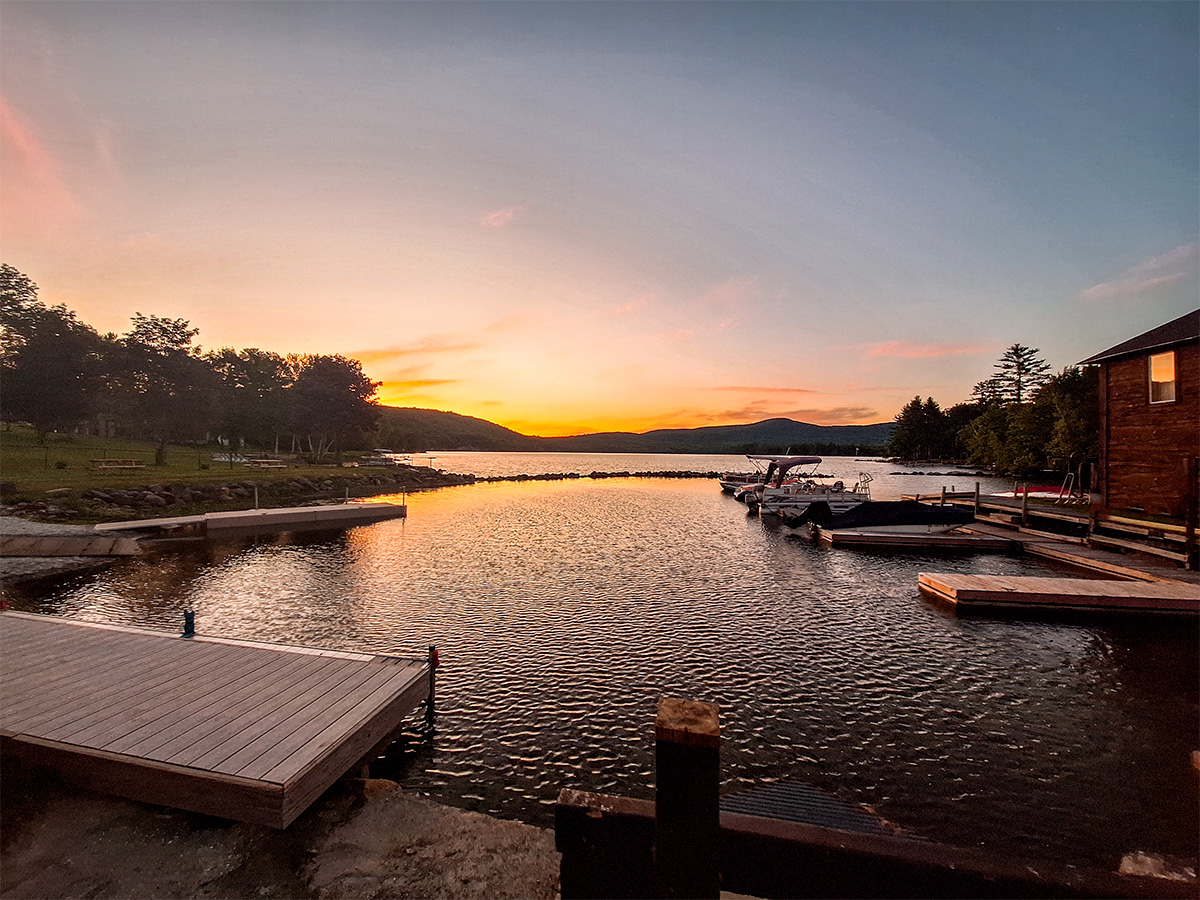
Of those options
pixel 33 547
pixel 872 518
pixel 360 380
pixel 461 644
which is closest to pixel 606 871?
pixel 461 644

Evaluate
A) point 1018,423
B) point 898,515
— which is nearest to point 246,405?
point 898,515

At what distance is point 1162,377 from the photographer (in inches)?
803

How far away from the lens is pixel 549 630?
13844 mm

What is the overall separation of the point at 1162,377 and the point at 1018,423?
2510 inches

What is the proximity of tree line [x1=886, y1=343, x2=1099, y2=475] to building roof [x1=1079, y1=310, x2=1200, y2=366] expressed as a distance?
A: 19080 millimetres

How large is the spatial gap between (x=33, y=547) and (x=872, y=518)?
3662 centimetres

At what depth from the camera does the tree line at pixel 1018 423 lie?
61.2 metres

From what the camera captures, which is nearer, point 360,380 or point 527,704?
point 527,704

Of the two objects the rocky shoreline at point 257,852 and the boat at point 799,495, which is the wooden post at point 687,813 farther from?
the boat at point 799,495

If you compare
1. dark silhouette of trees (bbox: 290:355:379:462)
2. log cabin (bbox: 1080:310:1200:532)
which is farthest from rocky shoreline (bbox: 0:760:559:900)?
dark silhouette of trees (bbox: 290:355:379:462)

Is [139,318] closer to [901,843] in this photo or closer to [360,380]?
[360,380]

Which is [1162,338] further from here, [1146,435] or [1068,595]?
[1068,595]

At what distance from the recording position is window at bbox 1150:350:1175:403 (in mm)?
19922

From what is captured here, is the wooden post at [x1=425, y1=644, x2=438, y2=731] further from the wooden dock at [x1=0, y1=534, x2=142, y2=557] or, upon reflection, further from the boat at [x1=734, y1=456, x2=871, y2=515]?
the boat at [x1=734, y1=456, x2=871, y2=515]
